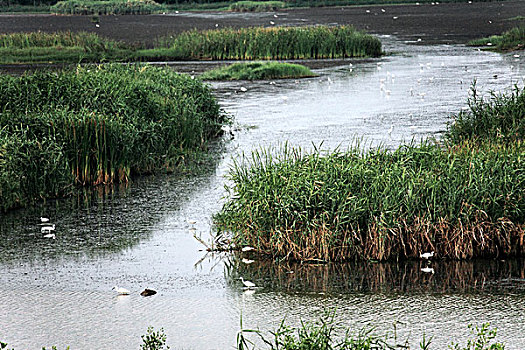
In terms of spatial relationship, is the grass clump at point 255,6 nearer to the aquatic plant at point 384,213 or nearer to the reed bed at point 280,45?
the reed bed at point 280,45

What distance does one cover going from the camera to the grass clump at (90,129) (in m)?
11.0

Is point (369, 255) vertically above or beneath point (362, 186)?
beneath

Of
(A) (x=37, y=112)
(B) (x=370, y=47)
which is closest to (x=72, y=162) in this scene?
(A) (x=37, y=112)

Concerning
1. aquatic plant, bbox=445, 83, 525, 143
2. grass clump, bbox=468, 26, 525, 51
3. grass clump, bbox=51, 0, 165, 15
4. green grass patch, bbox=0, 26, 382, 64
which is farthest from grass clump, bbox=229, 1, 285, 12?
aquatic plant, bbox=445, 83, 525, 143

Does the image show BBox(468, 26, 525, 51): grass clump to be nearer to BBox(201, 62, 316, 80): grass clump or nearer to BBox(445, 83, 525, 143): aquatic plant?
BBox(201, 62, 316, 80): grass clump

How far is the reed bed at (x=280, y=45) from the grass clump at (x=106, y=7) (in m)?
62.3

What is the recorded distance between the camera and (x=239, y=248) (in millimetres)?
8742

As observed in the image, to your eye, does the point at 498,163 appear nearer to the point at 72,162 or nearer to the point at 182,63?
the point at 72,162

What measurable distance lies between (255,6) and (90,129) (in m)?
84.1

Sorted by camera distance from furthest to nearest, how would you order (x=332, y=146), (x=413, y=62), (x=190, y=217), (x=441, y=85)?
(x=413, y=62), (x=441, y=85), (x=332, y=146), (x=190, y=217)

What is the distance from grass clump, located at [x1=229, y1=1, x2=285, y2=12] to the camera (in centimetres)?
9338

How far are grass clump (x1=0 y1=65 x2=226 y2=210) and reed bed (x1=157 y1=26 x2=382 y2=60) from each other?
55.2 feet

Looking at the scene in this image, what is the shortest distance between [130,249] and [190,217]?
1.34 m

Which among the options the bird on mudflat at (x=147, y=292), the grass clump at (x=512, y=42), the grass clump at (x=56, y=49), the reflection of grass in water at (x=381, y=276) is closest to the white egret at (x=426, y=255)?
the reflection of grass in water at (x=381, y=276)
